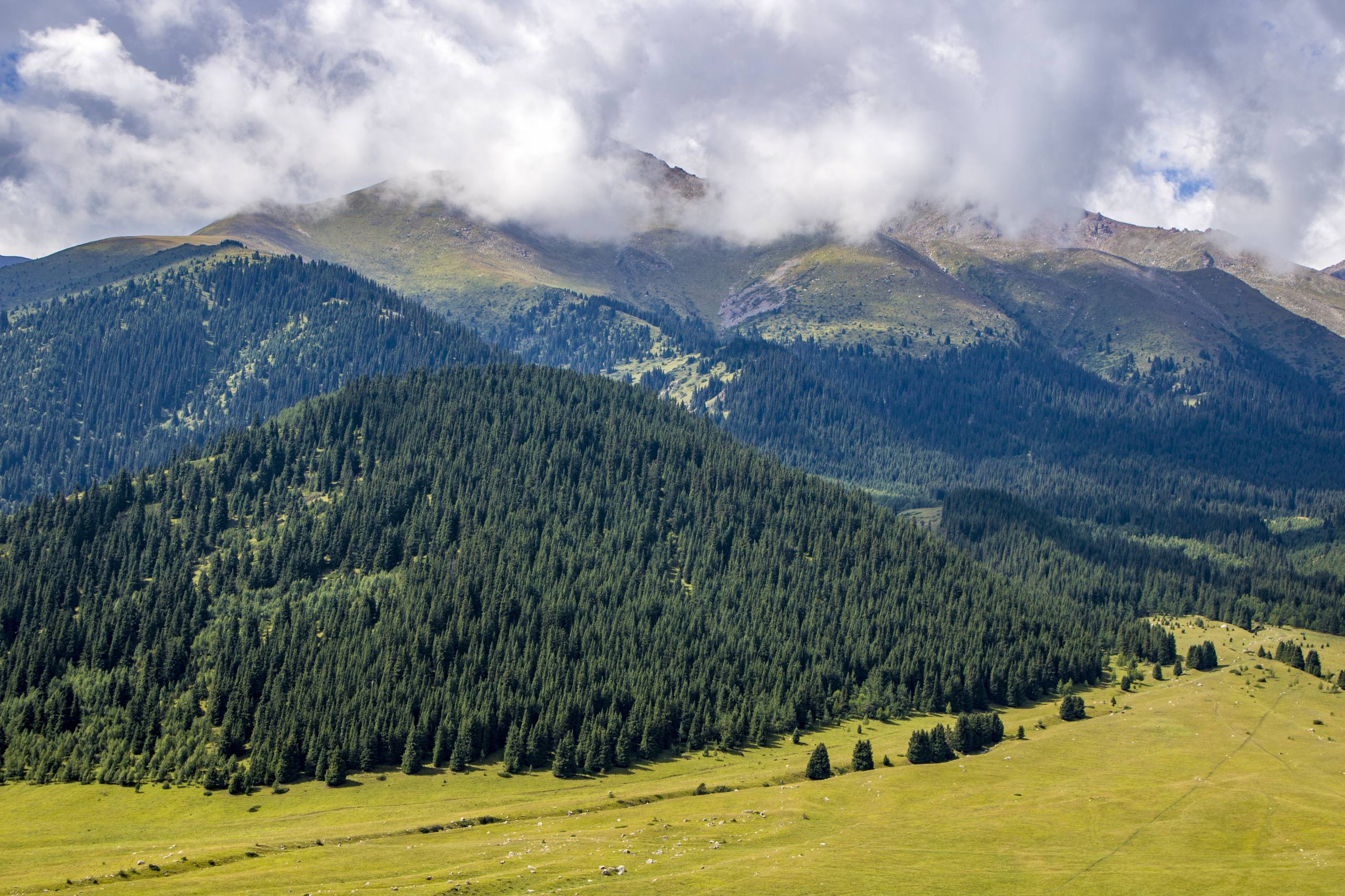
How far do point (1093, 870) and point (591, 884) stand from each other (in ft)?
202

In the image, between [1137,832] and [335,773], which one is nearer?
[1137,832]

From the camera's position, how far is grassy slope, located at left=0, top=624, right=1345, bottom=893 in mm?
138875

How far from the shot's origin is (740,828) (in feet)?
529

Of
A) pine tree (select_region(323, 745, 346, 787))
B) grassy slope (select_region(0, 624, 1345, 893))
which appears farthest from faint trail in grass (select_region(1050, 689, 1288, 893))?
pine tree (select_region(323, 745, 346, 787))

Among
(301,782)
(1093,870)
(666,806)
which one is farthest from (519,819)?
(1093,870)

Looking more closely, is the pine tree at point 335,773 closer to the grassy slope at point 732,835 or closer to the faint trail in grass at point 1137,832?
the grassy slope at point 732,835

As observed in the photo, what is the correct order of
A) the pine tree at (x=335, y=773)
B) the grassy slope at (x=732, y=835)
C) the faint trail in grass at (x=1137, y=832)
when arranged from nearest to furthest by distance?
the grassy slope at (x=732, y=835) → the faint trail in grass at (x=1137, y=832) → the pine tree at (x=335, y=773)

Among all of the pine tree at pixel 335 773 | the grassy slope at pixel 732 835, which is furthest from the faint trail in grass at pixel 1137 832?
the pine tree at pixel 335 773

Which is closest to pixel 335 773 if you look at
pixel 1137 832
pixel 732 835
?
pixel 732 835

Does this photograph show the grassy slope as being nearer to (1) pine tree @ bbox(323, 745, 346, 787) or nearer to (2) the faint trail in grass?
(2) the faint trail in grass

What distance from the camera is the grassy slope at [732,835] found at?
456 ft

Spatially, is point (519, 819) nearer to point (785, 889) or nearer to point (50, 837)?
point (785, 889)

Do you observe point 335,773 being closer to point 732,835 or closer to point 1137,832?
point 732,835

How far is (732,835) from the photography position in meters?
158
